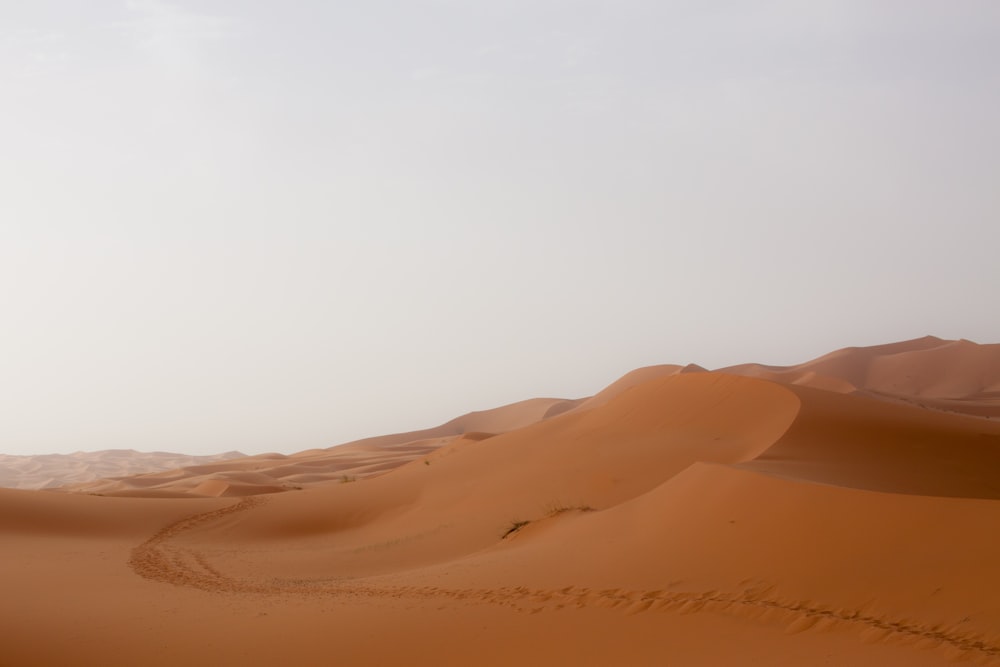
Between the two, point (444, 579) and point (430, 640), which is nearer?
point (430, 640)

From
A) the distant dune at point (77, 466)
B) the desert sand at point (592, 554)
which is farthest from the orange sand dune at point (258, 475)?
the distant dune at point (77, 466)

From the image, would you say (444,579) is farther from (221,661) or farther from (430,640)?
(221,661)

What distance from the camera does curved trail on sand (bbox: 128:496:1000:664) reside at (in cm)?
567

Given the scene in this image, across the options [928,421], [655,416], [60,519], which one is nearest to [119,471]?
[60,519]

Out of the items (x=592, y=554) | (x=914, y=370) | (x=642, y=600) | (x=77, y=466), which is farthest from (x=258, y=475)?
(x=77, y=466)

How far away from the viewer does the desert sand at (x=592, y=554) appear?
637 cm

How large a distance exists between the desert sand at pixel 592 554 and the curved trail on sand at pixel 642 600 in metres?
0.03

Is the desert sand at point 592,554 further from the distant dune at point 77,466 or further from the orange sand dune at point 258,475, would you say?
the distant dune at point 77,466

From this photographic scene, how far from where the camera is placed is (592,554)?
9109mm

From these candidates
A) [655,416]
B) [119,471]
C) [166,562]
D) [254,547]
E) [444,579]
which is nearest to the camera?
[444,579]

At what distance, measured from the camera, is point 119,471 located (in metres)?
59.3

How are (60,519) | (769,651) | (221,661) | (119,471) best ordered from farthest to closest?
(119,471) < (60,519) < (221,661) < (769,651)

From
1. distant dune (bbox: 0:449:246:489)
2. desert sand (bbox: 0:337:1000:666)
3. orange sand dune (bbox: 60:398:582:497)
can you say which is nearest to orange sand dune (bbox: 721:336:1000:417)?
orange sand dune (bbox: 60:398:582:497)

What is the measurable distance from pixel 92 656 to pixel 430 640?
259 cm
